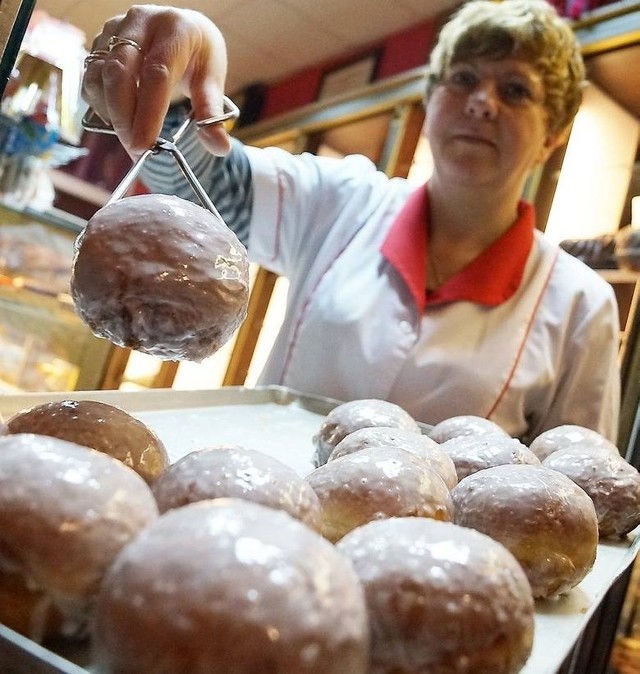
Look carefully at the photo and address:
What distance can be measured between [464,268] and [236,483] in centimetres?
111

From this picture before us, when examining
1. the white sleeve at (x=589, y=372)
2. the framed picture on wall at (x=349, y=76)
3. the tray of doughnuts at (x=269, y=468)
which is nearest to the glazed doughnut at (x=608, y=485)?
the tray of doughnuts at (x=269, y=468)

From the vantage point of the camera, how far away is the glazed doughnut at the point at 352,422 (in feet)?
3.04

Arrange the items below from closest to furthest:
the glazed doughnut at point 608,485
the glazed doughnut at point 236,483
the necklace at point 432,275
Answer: the glazed doughnut at point 236,483, the glazed doughnut at point 608,485, the necklace at point 432,275

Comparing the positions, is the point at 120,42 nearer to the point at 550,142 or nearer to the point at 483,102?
the point at 483,102

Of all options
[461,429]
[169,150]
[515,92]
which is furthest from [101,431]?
[515,92]

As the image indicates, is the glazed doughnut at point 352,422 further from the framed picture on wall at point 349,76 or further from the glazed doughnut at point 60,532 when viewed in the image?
the framed picture on wall at point 349,76

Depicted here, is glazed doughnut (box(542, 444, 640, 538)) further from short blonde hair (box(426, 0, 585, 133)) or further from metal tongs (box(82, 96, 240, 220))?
short blonde hair (box(426, 0, 585, 133))

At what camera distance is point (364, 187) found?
1.63 m

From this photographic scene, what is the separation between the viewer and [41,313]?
2.57m

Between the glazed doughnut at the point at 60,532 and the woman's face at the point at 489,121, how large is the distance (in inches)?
47.2

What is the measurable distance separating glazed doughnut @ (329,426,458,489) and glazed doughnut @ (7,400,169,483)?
0.26 m

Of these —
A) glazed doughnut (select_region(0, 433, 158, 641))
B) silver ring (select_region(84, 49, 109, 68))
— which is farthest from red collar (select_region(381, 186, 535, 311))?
glazed doughnut (select_region(0, 433, 158, 641))

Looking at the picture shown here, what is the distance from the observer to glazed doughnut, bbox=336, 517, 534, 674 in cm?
37

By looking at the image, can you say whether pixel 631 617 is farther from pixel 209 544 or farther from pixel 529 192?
pixel 529 192
